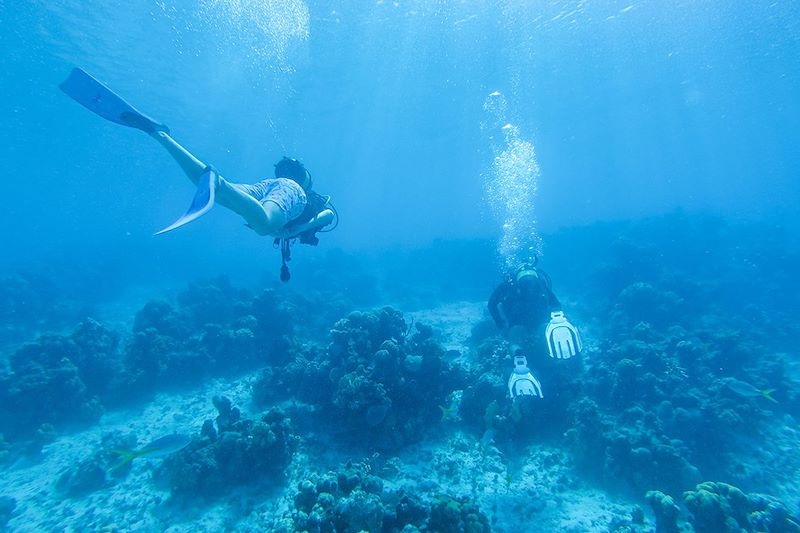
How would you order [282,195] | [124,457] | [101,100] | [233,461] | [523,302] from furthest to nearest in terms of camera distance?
[523,302] → [124,457] → [233,461] → [101,100] → [282,195]

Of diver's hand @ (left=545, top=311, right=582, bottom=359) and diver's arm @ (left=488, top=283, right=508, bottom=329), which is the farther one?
diver's arm @ (left=488, top=283, right=508, bottom=329)

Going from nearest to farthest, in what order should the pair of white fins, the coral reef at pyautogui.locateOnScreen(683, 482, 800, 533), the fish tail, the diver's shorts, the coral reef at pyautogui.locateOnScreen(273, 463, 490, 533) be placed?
the coral reef at pyautogui.locateOnScreen(273, 463, 490, 533) < the coral reef at pyautogui.locateOnScreen(683, 482, 800, 533) < the diver's shorts < the pair of white fins < the fish tail

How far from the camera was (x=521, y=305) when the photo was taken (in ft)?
29.7

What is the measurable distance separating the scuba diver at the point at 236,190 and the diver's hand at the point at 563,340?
4.91m

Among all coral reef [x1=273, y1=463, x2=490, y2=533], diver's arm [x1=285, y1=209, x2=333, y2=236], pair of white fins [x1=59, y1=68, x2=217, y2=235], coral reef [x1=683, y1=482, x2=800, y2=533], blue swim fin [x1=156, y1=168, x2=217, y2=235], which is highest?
pair of white fins [x1=59, y1=68, x2=217, y2=235]

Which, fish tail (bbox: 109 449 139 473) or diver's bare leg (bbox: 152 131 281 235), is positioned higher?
diver's bare leg (bbox: 152 131 281 235)

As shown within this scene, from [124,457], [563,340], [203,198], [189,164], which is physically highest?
[189,164]

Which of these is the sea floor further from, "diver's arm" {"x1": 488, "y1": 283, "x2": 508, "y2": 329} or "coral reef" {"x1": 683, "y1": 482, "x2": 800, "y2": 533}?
"diver's arm" {"x1": 488, "y1": 283, "x2": 508, "y2": 329}

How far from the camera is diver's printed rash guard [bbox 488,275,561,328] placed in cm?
892

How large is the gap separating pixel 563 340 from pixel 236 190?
6216mm

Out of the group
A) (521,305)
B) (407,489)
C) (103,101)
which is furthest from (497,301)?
(103,101)

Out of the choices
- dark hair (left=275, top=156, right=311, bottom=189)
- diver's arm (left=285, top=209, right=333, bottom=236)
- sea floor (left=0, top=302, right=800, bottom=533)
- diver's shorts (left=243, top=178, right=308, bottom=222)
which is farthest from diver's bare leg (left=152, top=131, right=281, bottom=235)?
sea floor (left=0, top=302, right=800, bottom=533)

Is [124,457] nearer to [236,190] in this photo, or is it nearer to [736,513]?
[236,190]

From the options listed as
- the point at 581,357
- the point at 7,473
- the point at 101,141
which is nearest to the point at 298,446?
the point at 7,473
